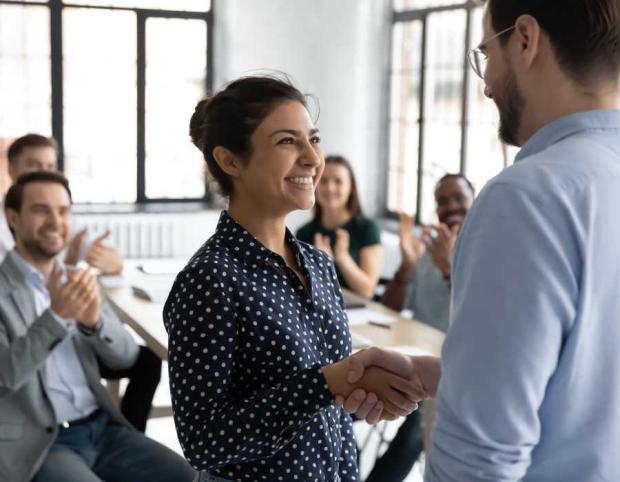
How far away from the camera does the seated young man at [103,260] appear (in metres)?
2.98

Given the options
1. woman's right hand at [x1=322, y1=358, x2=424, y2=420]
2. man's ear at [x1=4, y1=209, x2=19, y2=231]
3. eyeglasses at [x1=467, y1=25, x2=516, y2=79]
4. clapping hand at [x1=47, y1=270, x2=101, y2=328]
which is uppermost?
eyeglasses at [x1=467, y1=25, x2=516, y2=79]

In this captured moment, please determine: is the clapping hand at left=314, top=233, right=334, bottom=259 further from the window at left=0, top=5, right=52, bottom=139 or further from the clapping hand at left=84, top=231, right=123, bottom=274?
the window at left=0, top=5, right=52, bottom=139

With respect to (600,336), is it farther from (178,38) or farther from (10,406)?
(178,38)

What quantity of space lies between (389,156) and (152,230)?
2.20 m

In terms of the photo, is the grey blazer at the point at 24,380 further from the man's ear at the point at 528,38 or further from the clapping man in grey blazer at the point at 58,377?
the man's ear at the point at 528,38

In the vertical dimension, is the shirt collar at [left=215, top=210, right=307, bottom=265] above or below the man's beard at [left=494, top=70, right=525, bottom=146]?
below

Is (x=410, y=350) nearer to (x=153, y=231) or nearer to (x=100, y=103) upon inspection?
(x=153, y=231)

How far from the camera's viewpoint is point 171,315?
1551mm

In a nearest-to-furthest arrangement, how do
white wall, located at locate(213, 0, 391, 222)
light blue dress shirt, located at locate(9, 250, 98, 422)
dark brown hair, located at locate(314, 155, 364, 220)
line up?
light blue dress shirt, located at locate(9, 250, 98, 422), dark brown hair, located at locate(314, 155, 364, 220), white wall, located at locate(213, 0, 391, 222)

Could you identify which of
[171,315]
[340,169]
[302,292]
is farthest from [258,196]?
[340,169]

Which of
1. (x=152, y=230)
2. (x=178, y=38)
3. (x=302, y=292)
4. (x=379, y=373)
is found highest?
(x=178, y=38)

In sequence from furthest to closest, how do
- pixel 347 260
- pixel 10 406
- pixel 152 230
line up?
pixel 152 230 < pixel 347 260 < pixel 10 406

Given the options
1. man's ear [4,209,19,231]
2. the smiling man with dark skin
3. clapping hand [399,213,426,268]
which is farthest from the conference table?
man's ear [4,209,19,231]

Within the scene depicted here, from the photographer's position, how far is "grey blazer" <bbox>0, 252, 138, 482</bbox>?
2518 mm
